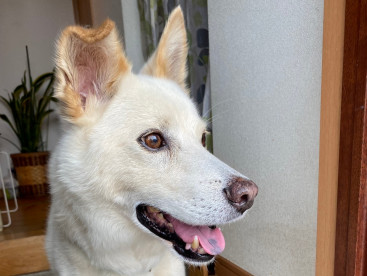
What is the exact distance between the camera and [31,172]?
3.07 metres

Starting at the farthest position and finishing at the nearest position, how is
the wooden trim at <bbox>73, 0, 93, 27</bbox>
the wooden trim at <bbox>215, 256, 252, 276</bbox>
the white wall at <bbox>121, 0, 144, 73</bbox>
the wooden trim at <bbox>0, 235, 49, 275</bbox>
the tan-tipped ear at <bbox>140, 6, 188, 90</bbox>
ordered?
1. the wooden trim at <bbox>73, 0, 93, 27</bbox>
2. the white wall at <bbox>121, 0, 144, 73</bbox>
3. the wooden trim at <bbox>0, 235, 49, 275</bbox>
4. the wooden trim at <bbox>215, 256, 252, 276</bbox>
5. the tan-tipped ear at <bbox>140, 6, 188, 90</bbox>

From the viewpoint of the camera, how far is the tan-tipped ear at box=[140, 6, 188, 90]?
3.26 ft

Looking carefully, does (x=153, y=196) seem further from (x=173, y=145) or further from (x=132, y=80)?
(x=132, y=80)

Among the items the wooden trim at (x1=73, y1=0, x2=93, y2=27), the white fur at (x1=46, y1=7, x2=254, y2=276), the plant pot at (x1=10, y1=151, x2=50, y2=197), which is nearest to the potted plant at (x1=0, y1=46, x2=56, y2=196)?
the plant pot at (x1=10, y1=151, x2=50, y2=197)

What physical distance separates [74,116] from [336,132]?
0.76 metres

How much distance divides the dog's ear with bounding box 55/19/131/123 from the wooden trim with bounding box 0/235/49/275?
4.70 ft

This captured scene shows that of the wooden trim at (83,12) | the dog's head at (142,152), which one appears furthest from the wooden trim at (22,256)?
the wooden trim at (83,12)

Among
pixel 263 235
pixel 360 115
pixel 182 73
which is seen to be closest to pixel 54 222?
pixel 182 73

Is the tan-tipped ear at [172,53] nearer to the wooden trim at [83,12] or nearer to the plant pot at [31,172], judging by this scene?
the wooden trim at [83,12]

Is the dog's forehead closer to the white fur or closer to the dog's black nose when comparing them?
the white fur

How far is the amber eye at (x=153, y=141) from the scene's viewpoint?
31.3 inches

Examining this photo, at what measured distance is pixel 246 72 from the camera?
1.29 meters

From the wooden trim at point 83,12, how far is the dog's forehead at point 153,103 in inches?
88.1

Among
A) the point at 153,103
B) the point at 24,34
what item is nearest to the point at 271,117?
the point at 153,103
